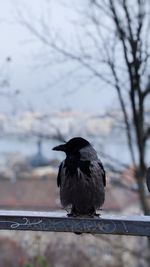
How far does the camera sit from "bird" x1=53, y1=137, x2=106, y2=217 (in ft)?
9.10

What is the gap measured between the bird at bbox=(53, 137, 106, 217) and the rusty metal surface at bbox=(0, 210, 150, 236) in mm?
461

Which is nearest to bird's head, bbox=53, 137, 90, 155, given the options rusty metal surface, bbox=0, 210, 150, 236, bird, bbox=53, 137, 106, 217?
bird, bbox=53, 137, 106, 217

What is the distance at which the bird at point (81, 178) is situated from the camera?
9.10 ft

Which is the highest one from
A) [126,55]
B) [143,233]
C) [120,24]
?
[120,24]

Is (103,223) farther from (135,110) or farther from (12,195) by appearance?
(12,195)

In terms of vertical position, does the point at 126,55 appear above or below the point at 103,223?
above

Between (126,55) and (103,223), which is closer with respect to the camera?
(103,223)

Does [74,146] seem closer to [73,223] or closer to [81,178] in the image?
[81,178]

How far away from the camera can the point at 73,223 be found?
7.44ft

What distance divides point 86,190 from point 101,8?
18.8 ft

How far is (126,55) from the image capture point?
773 centimetres


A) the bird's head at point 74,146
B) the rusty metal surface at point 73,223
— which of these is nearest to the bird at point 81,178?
the bird's head at point 74,146

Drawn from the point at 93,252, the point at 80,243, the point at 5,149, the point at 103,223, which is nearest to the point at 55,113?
the point at 103,223

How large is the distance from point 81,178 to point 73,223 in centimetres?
58
